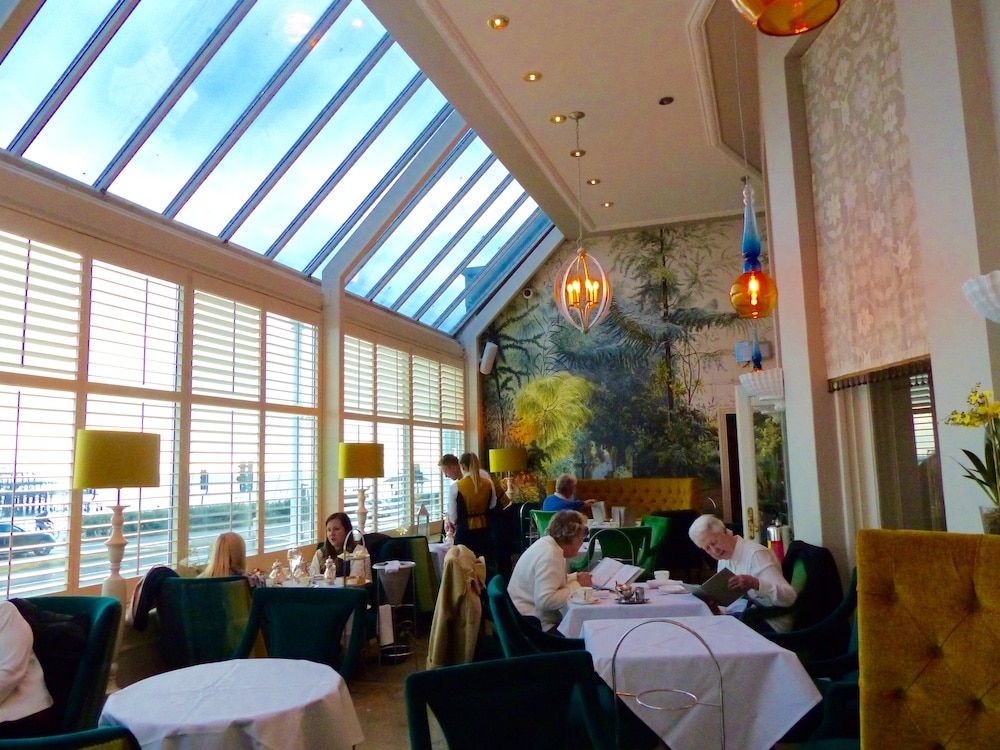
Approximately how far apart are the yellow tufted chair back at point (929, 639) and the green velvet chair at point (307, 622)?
216 cm

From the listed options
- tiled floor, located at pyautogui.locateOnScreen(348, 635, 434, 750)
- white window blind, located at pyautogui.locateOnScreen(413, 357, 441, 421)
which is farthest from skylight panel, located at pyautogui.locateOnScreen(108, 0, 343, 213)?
white window blind, located at pyautogui.locateOnScreen(413, 357, 441, 421)

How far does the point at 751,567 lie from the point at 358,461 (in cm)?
376

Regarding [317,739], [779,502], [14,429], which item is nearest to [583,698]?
[317,739]

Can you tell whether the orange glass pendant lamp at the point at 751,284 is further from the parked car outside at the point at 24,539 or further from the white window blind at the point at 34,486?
the parked car outside at the point at 24,539

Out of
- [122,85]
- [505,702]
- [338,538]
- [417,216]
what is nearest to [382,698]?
[338,538]

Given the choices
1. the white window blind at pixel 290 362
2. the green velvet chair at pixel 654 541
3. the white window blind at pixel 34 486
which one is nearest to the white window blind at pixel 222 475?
the white window blind at pixel 290 362

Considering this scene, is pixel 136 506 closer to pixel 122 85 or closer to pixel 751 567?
pixel 122 85

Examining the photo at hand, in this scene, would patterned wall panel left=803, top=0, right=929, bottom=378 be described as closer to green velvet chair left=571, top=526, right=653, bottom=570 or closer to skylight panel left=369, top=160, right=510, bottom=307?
green velvet chair left=571, top=526, right=653, bottom=570

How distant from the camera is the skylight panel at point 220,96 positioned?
18.0 ft

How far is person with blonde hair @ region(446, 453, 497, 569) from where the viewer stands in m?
7.22

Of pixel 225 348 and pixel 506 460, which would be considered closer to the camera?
pixel 225 348

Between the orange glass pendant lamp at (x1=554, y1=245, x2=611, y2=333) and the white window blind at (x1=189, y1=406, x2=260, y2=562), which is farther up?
the orange glass pendant lamp at (x1=554, y1=245, x2=611, y2=333)

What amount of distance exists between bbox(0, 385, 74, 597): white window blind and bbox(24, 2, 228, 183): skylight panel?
1673 millimetres

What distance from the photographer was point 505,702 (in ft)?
6.72
